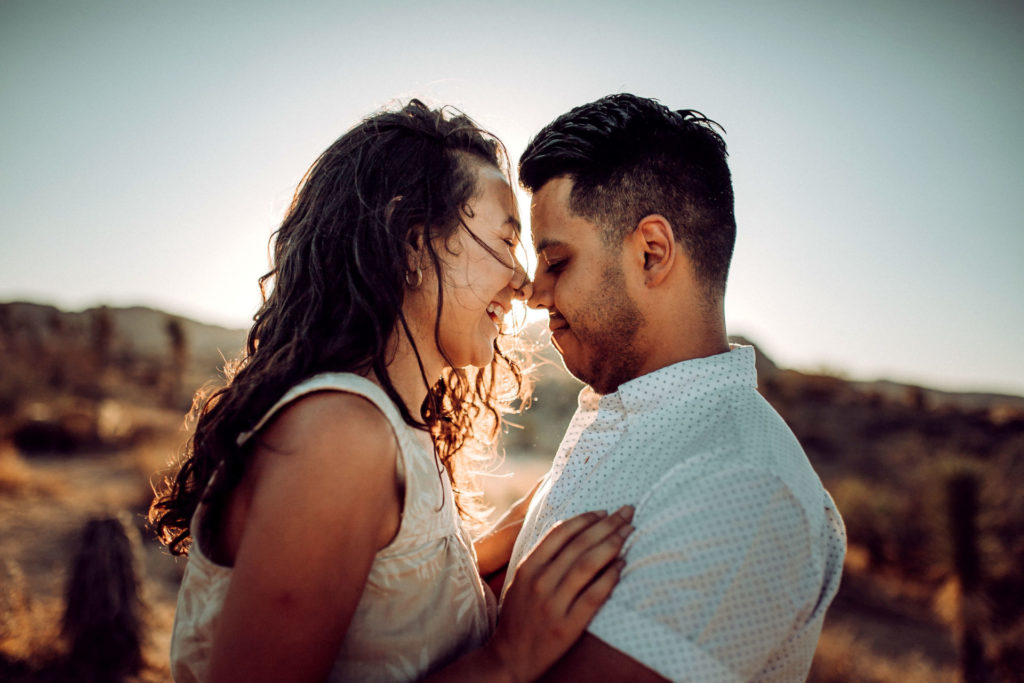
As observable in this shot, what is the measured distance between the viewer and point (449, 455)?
2830 millimetres

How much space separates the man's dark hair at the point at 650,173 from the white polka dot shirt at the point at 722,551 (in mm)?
773

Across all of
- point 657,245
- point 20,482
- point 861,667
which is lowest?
point 20,482

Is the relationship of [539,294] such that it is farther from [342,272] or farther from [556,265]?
[342,272]

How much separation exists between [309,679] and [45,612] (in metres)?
6.60

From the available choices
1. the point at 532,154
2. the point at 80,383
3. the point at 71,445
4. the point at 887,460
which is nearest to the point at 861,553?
the point at 887,460

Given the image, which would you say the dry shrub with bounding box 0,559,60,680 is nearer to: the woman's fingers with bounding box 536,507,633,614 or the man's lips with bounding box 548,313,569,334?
the man's lips with bounding box 548,313,569,334

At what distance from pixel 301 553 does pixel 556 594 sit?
0.61 metres

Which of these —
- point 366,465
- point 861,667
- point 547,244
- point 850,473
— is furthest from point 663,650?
point 850,473

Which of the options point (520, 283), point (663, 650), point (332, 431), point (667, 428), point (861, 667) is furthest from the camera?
point (861, 667)

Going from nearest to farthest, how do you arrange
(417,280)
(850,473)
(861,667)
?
(417,280)
(861,667)
(850,473)

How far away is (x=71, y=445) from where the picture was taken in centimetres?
1475

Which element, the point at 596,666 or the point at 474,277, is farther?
the point at 474,277

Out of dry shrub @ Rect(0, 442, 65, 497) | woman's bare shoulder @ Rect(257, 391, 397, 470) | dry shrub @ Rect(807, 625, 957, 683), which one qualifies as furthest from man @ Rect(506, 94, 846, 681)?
dry shrub @ Rect(0, 442, 65, 497)

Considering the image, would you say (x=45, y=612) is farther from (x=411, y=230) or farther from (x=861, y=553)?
(x=861, y=553)
